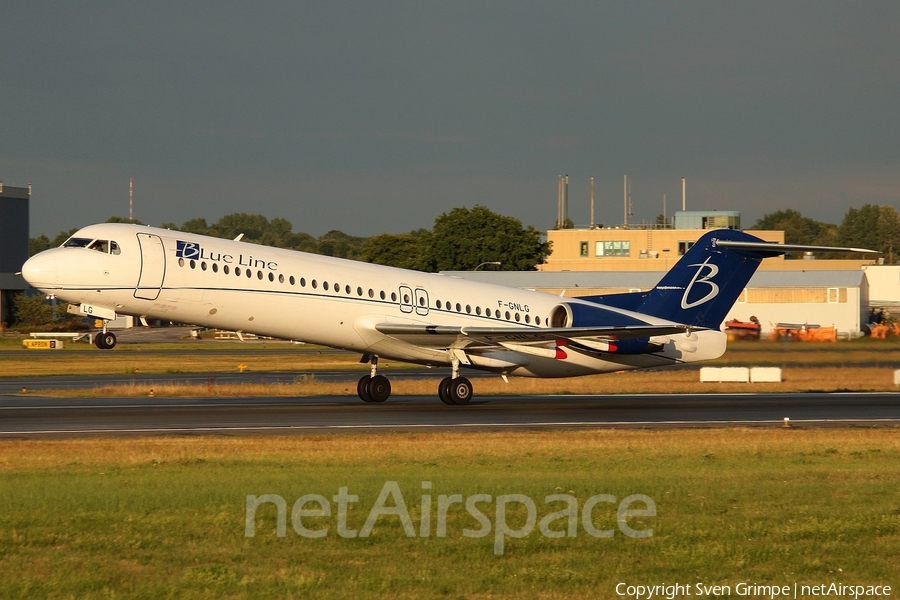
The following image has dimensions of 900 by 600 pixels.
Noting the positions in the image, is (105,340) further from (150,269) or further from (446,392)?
(446,392)

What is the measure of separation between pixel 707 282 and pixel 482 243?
86.6 metres

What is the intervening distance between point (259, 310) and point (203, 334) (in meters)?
79.7

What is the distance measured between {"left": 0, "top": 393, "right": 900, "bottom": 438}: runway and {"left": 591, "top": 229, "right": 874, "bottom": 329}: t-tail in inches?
115

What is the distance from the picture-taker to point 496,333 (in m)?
31.0

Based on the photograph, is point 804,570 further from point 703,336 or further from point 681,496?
point 703,336

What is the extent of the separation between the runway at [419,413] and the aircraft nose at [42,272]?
3561mm

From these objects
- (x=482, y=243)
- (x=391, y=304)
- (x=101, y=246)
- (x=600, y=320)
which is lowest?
(x=600, y=320)

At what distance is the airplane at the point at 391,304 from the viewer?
28.0 metres

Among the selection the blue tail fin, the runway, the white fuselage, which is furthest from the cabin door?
the blue tail fin

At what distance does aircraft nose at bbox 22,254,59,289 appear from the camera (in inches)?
1065

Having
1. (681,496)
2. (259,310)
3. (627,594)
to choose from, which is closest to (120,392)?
(259,310)

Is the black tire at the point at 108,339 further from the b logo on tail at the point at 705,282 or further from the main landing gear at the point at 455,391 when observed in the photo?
the b logo on tail at the point at 705,282

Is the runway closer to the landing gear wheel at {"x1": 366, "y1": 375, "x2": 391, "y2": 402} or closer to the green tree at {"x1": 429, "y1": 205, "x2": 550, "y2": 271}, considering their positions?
the landing gear wheel at {"x1": 366, "y1": 375, "x2": 391, "y2": 402}

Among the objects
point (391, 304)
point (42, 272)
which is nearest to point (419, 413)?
point (391, 304)
